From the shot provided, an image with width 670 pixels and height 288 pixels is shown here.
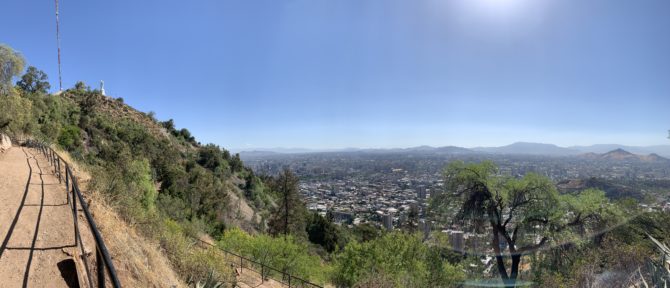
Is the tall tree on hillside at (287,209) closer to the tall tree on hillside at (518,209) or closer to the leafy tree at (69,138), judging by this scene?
the tall tree on hillside at (518,209)

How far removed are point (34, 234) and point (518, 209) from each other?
16139mm

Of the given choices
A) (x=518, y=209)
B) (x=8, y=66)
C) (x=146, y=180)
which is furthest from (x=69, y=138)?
(x=518, y=209)

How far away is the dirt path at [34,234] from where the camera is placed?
4.36 m

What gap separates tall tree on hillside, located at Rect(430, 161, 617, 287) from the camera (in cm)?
1364

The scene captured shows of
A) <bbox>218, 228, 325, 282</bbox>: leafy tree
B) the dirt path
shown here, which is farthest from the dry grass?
<bbox>218, 228, 325, 282</bbox>: leafy tree

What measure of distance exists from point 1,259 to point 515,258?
1622 cm

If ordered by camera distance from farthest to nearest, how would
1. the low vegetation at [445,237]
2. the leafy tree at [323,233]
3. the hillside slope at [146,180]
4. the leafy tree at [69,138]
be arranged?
the leafy tree at [323,233] → the leafy tree at [69,138] → the low vegetation at [445,237] → the hillside slope at [146,180]

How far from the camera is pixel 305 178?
133 meters

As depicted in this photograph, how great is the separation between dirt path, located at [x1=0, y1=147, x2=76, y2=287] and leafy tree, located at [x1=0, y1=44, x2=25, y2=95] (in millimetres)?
16693

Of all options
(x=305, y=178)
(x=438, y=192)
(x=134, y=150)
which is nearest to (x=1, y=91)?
(x=134, y=150)

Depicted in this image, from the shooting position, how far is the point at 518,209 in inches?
569

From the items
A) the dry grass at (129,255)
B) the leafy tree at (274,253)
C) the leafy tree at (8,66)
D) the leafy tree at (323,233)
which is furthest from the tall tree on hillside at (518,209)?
the leafy tree at (323,233)

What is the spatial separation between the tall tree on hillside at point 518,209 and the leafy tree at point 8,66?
88.6 feet

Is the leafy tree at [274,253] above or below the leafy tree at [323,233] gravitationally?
above
